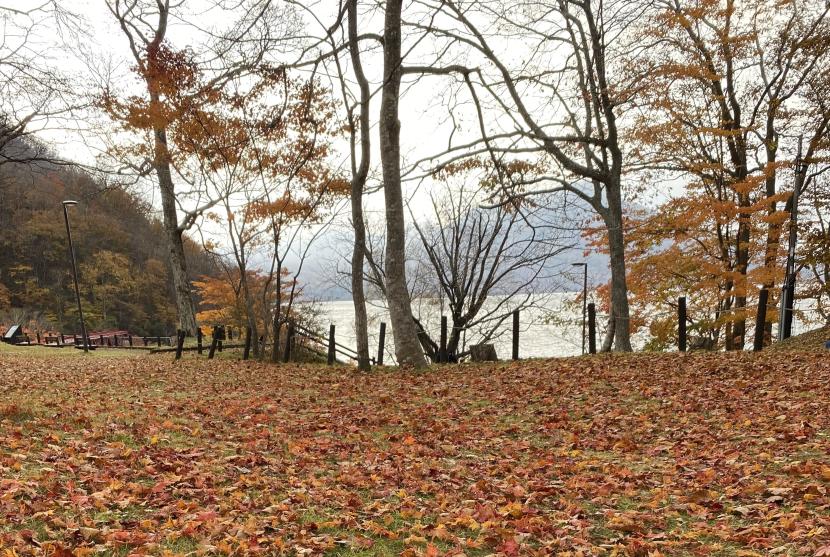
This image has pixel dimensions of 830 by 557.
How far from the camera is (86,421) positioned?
6.90 metres

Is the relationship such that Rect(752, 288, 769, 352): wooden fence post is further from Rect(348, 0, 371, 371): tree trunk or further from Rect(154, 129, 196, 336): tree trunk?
Rect(154, 129, 196, 336): tree trunk

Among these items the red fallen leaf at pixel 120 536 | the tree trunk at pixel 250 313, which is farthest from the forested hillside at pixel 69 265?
the red fallen leaf at pixel 120 536

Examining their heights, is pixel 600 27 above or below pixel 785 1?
below

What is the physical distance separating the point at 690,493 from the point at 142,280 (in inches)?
2085

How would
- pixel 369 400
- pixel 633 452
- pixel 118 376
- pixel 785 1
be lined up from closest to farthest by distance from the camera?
pixel 633 452 < pixel 369 400 < pixel 118 376 < pixel 785 1

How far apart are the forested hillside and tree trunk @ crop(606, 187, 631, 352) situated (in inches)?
1687

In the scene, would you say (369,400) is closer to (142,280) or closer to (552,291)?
(552,291)

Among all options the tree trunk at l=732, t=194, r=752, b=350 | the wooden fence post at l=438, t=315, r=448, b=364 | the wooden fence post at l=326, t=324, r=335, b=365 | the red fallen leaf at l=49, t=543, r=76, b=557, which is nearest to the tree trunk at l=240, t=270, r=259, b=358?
the wooden fence post at l=326, t=324, r=335, b=365

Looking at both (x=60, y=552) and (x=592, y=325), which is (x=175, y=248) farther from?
(x=60, y=552)

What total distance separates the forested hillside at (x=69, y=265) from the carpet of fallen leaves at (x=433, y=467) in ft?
141

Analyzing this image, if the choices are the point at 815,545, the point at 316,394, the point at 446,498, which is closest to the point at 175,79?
the point at 316,394

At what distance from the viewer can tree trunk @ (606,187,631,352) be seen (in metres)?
14.7

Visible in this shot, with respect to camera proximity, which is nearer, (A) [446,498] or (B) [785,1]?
(A) [446,498]

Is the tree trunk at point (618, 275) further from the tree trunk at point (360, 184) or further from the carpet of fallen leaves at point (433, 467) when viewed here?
the tree trunk at point (360, 184)
